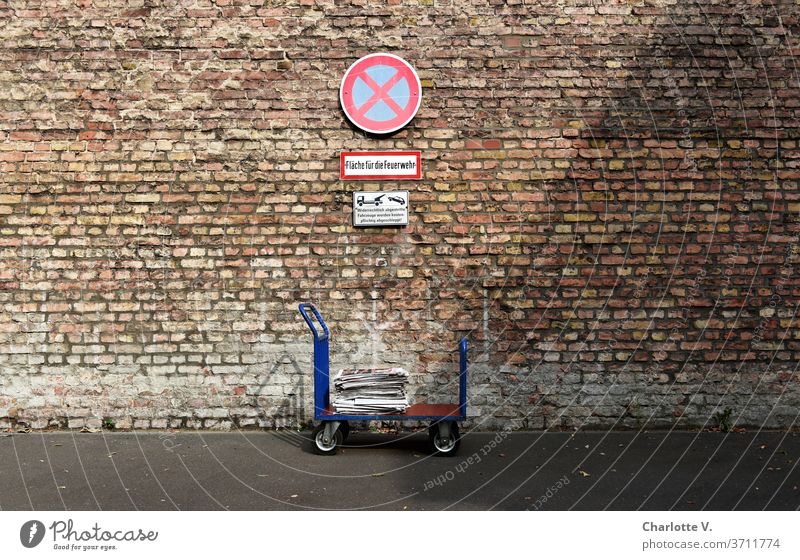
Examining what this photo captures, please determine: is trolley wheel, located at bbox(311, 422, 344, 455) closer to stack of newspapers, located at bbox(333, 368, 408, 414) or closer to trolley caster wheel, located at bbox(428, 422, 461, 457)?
stack of newspapers, located at bbox(333, 368, 408, 414)

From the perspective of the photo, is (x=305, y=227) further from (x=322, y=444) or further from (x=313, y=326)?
(x=322, y=444)

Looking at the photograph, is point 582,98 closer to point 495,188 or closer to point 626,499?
point 495,188

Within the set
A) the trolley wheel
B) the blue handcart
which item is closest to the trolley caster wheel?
the blue handcart

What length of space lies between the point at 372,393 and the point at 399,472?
2.37 ft

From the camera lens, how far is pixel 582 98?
767cm

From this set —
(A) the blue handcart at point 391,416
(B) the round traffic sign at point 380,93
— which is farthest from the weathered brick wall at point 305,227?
(A) the blue handcart at point 391,416

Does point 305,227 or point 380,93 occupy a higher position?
point 380,93

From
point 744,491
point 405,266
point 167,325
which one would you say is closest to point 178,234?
point 167,325

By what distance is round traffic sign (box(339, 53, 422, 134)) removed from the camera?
7.61m

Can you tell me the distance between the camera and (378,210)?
7.63m

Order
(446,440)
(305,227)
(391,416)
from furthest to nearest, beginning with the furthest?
(305,227), (446,440), (391,416)

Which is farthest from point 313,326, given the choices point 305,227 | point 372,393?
point 305,227

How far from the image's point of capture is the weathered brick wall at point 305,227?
7.63 meters

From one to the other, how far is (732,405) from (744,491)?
2.15 m
